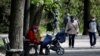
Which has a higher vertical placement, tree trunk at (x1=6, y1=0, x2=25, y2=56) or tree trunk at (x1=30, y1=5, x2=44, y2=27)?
tree trunk at (x1=6, y1=0, x2=25, y2=56)

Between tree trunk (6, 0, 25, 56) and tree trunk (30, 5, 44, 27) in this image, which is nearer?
tree trunk (6, 0, 25, 56)

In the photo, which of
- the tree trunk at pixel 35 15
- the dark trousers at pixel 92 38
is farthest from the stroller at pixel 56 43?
the dark trousers at pixel 92 38

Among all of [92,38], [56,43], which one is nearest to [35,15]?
[56,43]

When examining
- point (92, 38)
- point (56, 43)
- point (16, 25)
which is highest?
point (16, 25)

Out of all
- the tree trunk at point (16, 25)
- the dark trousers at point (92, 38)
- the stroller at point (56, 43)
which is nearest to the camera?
the tree trunk at point (16, 25)

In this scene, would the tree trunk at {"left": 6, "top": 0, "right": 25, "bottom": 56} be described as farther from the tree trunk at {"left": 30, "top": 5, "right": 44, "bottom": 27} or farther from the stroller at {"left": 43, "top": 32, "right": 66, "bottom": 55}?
the tree trunk at {"left": 30, "top": 5, "right": 44, "bottom": 27}

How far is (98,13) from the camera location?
59.5 m

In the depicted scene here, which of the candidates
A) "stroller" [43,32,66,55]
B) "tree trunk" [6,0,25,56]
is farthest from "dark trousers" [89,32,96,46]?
"tree trunk" [6,0,25,56]

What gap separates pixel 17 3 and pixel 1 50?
1101 centimetres

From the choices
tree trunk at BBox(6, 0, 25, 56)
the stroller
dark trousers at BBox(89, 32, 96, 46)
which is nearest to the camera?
tree trunk at BBox(6, 0, 25, 56)

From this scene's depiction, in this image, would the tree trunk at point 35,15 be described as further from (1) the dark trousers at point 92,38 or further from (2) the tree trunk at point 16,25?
(2) the tree trunk at point 16,25

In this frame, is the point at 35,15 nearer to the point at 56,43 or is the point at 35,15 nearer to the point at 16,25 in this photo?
the point at 56,43

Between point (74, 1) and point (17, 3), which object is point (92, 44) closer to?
point (17, 3)

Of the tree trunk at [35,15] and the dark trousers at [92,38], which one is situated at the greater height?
the tree trunk at [35,15]
